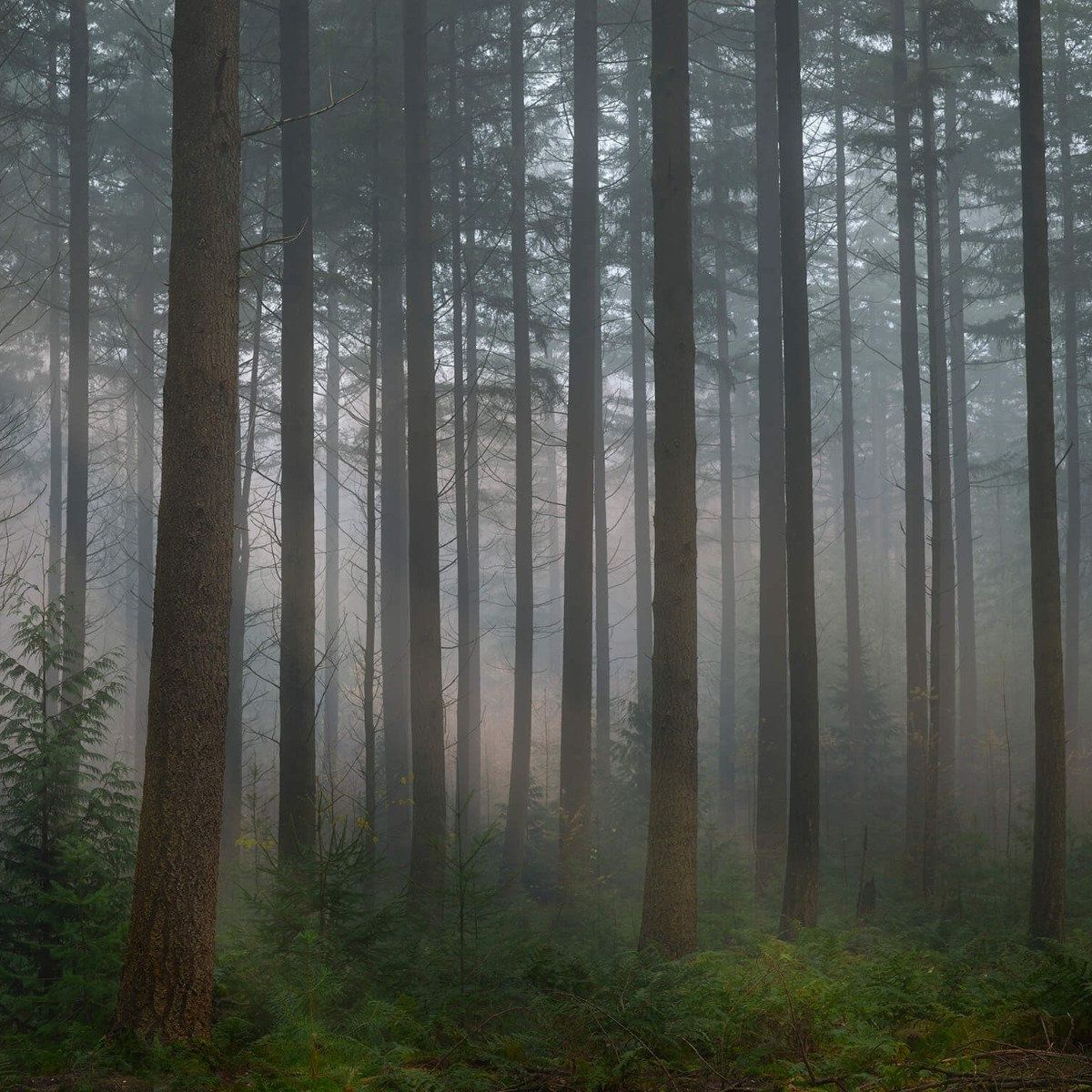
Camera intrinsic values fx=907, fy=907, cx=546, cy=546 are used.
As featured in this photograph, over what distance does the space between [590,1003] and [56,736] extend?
498 cm

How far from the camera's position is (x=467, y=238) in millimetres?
18297

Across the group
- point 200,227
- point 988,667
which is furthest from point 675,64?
point 988,667

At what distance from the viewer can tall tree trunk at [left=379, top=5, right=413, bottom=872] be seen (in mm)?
16156

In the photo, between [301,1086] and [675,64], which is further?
[675,64]

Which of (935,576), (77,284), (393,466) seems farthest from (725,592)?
(77,284)

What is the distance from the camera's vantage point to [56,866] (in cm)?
713

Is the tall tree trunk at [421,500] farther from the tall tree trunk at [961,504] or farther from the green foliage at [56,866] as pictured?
the tall tree trunk at [961,504]

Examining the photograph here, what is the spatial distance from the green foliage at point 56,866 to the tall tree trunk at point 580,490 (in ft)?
21.7

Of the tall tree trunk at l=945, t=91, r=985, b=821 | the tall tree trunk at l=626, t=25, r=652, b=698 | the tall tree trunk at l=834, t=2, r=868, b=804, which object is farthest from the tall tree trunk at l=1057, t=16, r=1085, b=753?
the tall tree trunk at l=626, t=25, r=652, b=698

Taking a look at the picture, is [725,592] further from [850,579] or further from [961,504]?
[961,504]

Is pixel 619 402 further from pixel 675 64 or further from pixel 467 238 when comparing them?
pixel 675 64

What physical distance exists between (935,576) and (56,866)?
1300cm

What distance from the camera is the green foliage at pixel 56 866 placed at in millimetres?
6362

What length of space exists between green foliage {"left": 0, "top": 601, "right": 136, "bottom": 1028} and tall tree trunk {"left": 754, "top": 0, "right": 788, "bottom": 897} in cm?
910
